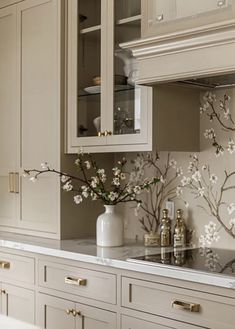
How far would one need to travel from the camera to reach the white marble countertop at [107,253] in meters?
2.21

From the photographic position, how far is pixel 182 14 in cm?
250

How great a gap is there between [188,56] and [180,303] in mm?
1053

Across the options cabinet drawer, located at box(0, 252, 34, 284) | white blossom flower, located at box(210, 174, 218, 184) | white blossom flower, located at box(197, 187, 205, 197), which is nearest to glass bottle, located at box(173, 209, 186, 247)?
white blossom flower, located at box(197, 187, 205, 197)

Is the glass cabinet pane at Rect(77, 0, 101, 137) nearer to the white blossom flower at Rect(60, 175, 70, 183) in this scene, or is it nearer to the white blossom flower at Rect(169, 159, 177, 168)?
the white blossom flower at Rect(60, 175, 70, 183)

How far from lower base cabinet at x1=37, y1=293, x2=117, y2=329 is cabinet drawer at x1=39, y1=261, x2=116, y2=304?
0.06 meters

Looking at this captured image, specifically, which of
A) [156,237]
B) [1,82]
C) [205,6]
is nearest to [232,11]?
[205,6]

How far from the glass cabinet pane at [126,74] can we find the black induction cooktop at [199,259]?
2.08 feet

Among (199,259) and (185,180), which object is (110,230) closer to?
(185,180)

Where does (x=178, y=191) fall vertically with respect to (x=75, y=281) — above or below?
above

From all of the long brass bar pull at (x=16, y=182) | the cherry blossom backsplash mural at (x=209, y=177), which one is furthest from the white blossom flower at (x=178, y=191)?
the long brass bar pull at (x=16, y=182)

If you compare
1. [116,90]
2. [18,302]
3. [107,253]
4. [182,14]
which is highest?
[182,14]

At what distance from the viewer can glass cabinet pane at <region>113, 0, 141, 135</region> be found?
2842mm

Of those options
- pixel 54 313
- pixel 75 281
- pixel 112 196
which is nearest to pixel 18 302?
pixel 54 313

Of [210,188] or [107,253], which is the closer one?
[107,253]
